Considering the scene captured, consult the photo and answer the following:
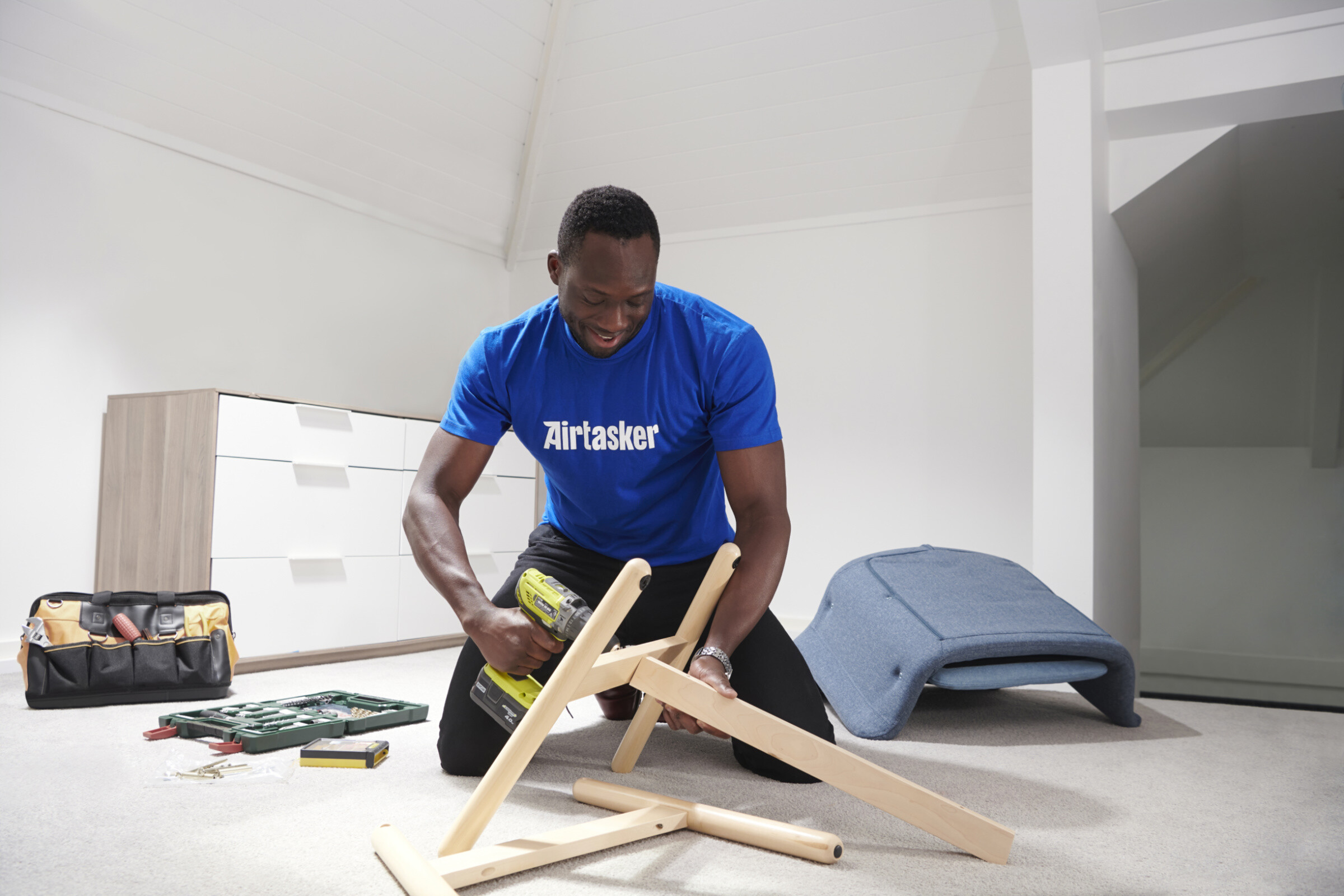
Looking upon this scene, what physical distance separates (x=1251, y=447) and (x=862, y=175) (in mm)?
3119

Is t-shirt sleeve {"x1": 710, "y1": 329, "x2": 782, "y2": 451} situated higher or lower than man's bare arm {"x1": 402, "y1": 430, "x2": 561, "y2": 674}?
higher

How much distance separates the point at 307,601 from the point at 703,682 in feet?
6.66

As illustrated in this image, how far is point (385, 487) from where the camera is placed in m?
3.24

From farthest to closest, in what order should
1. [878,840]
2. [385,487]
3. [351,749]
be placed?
[385,487] → [351,749] → [878,840]

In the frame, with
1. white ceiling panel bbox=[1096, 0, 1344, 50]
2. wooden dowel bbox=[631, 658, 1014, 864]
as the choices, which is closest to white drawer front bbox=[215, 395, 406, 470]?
wooden dowel bbox=[631, 658, 1014, 864]

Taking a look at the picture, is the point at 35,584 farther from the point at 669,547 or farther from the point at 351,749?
the point at 669,547

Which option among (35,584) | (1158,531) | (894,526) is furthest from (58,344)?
(1158,531)

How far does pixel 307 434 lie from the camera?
9.80ft

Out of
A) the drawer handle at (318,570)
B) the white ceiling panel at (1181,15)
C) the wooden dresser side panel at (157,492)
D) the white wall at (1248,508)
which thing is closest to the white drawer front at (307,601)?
the drawer handle at (318,570)

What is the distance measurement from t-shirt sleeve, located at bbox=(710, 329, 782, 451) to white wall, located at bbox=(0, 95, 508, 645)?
2.41m

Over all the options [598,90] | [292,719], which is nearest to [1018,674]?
[292,719]

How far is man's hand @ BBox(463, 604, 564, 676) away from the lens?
4.47 ft

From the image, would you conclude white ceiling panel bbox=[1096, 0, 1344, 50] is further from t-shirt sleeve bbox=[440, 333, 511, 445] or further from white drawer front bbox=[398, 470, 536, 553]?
white drawer front bbox=[398, 470, 536, 553]

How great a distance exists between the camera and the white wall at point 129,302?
2809 mm
